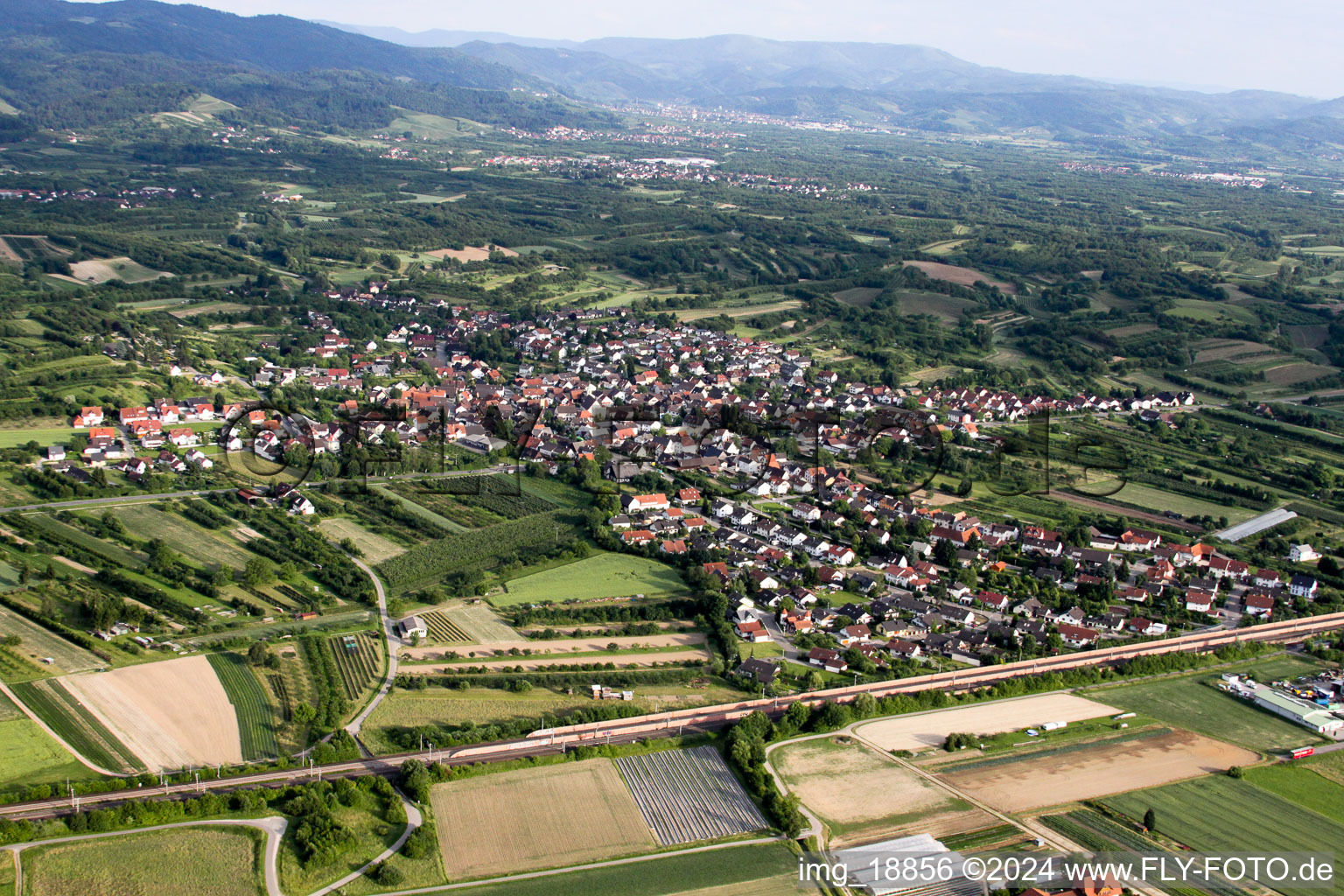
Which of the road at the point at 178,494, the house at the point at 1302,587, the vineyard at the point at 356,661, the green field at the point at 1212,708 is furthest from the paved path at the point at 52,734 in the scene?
the house at the point at 1302,587

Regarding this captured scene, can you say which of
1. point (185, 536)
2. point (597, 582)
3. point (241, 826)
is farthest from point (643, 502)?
point (241, 826)

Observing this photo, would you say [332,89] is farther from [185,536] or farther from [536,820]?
[536,820]

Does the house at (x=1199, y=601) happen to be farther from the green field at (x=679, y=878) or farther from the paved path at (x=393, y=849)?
the paved path at (x=393, y=849)

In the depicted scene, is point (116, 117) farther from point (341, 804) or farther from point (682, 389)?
point (341, 804)

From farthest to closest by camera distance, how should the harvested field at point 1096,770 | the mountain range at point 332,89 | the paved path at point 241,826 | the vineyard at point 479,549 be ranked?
the mountain range at point 332,89, the vineyard at point 479,549, the harvested field at point 1096,770, the paved path at point 241,826

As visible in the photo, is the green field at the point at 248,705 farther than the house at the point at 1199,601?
No

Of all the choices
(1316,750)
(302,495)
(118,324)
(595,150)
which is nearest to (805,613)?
(1316,750)
